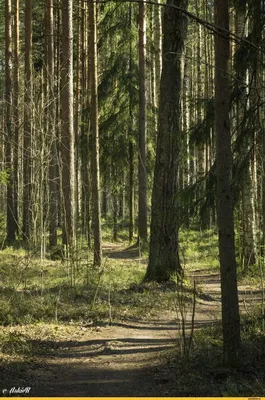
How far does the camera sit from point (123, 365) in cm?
555

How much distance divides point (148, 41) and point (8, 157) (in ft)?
29.6

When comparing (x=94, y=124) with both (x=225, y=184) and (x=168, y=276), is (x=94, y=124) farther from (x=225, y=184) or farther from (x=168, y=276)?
(x=225, y=184)

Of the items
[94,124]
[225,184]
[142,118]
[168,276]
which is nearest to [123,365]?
[225,184]

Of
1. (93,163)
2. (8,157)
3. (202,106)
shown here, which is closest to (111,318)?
(202,106)

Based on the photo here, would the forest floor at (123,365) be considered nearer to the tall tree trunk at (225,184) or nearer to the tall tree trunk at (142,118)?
the tall tree trunk at (225,184)

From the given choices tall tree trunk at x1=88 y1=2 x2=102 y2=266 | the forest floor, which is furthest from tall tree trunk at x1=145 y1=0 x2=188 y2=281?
tall tree trunk at x1=88 y1=2 x2=102 y2=266

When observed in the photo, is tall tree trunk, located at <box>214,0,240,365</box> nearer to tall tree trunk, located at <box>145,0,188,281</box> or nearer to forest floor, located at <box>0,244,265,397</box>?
forest floor, located at <box>0,244,265,397</box>

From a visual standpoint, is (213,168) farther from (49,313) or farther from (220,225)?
(49,313)

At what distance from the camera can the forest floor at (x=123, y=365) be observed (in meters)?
4.63

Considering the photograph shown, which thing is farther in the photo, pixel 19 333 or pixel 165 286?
pixel 165 286

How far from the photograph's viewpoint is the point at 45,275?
1094cm

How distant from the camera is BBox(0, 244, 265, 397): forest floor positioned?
4.63m

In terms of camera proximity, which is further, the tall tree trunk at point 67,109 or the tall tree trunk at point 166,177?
the tall tree trunk at point 67,109

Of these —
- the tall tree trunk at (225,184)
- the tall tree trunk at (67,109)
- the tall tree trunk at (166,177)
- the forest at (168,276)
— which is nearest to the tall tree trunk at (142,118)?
the forest at (168,276)
